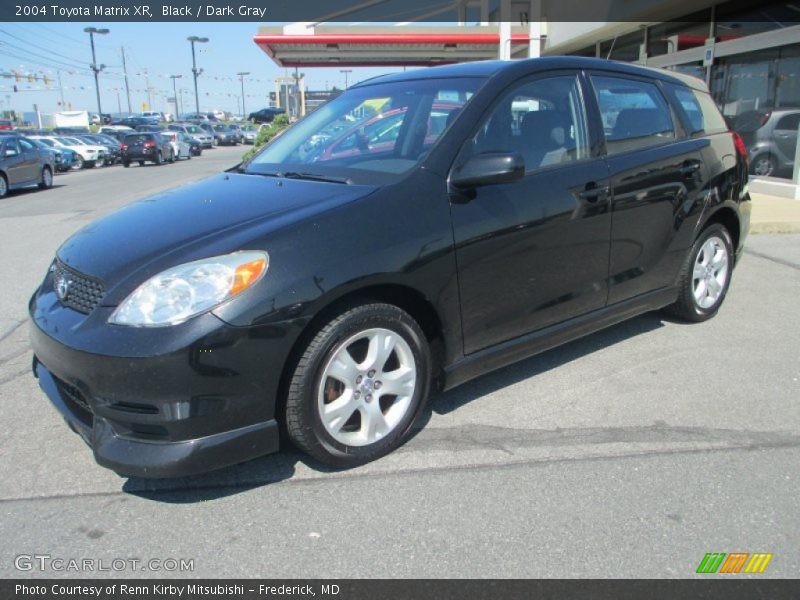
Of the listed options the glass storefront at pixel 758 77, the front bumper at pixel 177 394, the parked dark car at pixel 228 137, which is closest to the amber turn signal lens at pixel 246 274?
the front bumper at pixel 177 394

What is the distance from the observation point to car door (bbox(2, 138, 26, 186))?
1734 cm

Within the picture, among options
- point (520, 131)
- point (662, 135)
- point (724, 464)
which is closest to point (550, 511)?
point (724, 464)

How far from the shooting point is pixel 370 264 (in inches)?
115

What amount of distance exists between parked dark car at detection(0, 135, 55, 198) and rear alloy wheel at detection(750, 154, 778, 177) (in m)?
17.5

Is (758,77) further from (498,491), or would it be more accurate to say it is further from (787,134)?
(498,491)

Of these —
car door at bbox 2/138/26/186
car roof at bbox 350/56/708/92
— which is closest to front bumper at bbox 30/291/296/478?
car roof at bbox 350/56/708/92

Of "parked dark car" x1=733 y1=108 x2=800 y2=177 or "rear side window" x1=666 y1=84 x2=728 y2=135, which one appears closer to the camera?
"rear side window" x1=666 y1=84 x2=728 y2=135

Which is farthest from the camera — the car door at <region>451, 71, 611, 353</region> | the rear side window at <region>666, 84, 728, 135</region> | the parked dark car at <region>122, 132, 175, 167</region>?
the parked dark car at <region>122, 132, 175, 167</region>

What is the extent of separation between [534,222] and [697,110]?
2259 millimetres

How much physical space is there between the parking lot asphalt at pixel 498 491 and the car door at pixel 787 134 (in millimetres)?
8788

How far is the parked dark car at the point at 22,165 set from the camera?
17.3 meters
